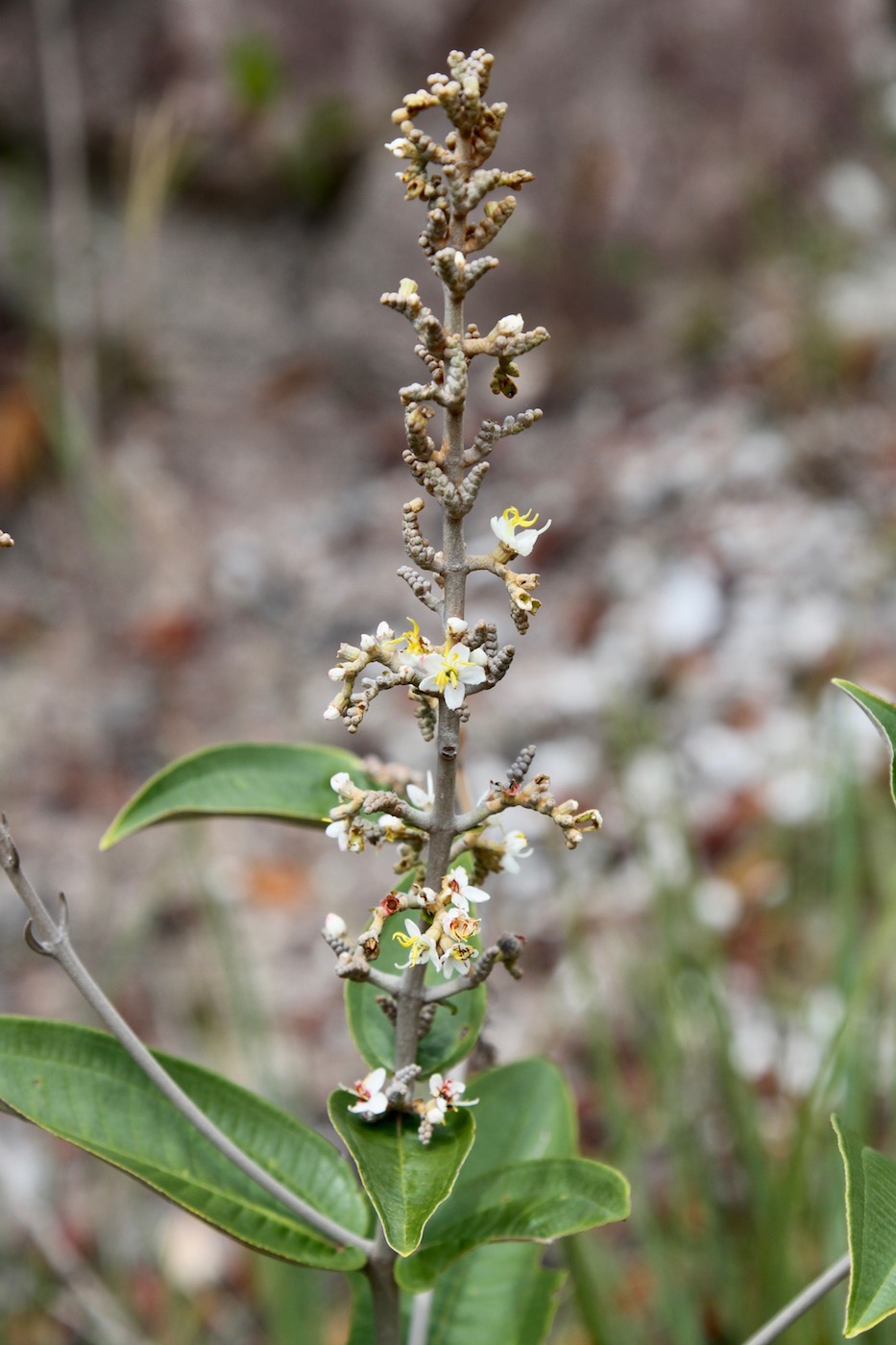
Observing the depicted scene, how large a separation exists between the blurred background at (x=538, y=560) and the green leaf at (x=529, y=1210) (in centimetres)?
33

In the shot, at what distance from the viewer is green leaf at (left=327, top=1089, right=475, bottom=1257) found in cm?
59

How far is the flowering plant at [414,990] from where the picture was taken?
1.89 feet

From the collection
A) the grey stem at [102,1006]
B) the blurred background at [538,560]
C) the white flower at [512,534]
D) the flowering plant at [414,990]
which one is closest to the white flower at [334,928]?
the flowering plant at [414,990]

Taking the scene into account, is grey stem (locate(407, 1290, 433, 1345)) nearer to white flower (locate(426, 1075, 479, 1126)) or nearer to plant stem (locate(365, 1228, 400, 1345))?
plant stem (locate(365, 1228, 400, 1345))

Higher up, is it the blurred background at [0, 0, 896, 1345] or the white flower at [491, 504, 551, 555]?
the blurred background at [0, 0, 896, 1345]

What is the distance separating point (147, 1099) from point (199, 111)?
3303 mm

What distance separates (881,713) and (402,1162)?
340mm

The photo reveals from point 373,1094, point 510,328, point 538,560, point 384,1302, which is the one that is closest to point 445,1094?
point 373,1094

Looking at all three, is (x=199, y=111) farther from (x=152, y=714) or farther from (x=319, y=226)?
(x=152, y=714)

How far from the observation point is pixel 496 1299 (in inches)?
33.9

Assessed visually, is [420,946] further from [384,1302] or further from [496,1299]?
[496,1299]

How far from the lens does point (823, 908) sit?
198cm

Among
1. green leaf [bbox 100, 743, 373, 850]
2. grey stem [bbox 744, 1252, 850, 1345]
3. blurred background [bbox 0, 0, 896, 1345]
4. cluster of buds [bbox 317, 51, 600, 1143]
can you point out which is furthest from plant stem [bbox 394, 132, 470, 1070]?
blurred background [bbox 0, 0, 896, 1345]

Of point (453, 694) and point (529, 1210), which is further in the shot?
point (529, 1210)
